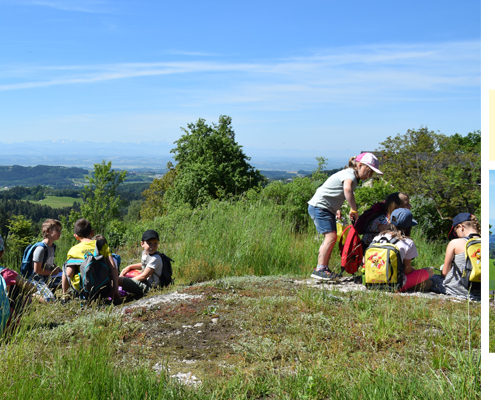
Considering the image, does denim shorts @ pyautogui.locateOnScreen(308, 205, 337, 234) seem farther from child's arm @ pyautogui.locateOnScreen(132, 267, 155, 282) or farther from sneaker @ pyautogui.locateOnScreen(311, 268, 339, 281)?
child's arm @ pyautogui.locateOnScreen(132, 267, 155, 282)

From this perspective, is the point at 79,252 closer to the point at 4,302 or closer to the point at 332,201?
the point at 4,302

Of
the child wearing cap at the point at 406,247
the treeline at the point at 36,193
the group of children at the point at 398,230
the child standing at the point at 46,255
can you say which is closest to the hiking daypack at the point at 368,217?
the group of children at the point at 398,230

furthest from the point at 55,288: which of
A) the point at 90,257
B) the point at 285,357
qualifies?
the point at 285,357

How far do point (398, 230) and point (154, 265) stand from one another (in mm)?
3210

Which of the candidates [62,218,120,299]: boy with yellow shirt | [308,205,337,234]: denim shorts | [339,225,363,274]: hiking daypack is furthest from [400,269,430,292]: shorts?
[62,218,120,299]: boy with yellow shirt

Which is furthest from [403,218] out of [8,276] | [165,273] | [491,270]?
[8,276]

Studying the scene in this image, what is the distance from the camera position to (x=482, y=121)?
2.06 m

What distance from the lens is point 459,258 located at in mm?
4918

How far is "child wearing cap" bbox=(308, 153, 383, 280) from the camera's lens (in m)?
5.69

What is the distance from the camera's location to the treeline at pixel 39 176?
10506 centimetres

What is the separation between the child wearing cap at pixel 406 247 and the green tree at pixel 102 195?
36.9 feet

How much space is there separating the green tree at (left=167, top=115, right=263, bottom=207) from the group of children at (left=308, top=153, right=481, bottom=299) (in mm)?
11459

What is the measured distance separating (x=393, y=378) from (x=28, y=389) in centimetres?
219

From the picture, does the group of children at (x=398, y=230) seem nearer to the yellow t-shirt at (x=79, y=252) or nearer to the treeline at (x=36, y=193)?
the yellow t-shirt at (x=79, y=252)
